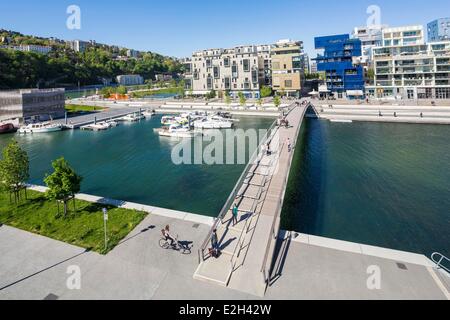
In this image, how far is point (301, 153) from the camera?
125 feet

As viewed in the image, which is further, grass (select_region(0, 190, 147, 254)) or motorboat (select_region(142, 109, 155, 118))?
motorboat (select_region(142, 109, 155, 118))

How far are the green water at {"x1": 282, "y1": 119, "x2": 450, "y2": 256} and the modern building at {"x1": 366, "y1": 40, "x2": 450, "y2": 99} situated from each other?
113 feet

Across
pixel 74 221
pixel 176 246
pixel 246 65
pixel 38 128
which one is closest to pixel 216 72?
pixel 246 65

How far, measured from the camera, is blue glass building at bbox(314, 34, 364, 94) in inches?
3152

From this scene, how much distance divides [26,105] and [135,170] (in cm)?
4407

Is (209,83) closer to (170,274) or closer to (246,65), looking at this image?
(246,65)

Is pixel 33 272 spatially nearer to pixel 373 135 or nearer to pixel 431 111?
pixel 373 135

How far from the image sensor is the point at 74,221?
17.9 meters

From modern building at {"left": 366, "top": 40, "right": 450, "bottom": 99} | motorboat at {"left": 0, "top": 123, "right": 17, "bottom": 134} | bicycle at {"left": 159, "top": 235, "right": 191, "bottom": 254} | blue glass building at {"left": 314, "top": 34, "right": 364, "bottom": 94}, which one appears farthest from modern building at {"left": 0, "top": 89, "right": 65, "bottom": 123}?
modern building at {"left": 366, "top": 40, "right": 450, "bottom": 99}

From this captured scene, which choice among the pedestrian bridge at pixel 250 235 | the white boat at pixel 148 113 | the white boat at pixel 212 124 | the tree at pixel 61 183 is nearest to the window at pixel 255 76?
the white boat at pixel 148 113

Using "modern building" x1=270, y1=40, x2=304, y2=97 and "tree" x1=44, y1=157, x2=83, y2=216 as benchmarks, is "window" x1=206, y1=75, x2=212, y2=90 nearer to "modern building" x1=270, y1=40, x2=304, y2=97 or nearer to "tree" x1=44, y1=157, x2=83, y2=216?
"modern building" x1=270, y1=40, x2=304, y2=97

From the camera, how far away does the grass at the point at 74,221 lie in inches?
619
